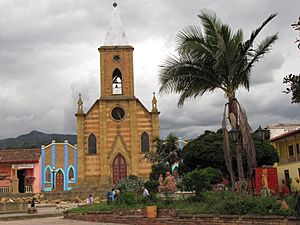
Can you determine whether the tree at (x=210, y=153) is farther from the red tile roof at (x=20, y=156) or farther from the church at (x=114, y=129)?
the red tile roof at (x=20, y=156)

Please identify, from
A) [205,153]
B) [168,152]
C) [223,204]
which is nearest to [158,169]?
[168,152]

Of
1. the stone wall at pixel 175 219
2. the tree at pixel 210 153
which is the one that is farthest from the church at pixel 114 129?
the stone wall at pixel 175 219

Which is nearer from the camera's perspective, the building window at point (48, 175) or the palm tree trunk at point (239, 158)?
the palm tree trunk at point (239, 158)

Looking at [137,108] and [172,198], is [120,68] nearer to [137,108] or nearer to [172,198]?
[137,108]

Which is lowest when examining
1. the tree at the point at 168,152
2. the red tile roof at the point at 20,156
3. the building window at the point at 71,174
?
the building window at the point at 71,174

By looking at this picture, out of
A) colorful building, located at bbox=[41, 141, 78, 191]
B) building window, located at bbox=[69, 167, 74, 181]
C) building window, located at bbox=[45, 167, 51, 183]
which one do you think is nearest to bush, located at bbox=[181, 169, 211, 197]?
colorful building, located at bbox=[41, 141, 78, 191]

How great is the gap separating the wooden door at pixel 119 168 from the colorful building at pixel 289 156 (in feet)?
49.8

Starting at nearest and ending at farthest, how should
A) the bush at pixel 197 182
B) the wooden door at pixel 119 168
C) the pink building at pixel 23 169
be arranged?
the bush at pixel 197 182 < the wooden door at pixel 119 168 < the pink building at pixel 23 169

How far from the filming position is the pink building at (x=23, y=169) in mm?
48562

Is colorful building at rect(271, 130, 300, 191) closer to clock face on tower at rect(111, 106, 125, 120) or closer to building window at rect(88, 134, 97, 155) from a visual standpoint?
clock face on tower at rect(111, 106, 125, 120)

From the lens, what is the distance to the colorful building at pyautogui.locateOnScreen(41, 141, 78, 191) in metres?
48.0

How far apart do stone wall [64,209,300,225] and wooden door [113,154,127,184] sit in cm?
2489

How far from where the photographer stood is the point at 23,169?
49.8 metres

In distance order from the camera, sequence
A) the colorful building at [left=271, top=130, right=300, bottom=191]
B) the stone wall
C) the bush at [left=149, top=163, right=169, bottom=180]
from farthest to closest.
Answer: the bush at [left=149, top=163, right=169, bottom=180] < the colorful building at [left=271, top=130, right=300, bottom=191] < the stone wall
